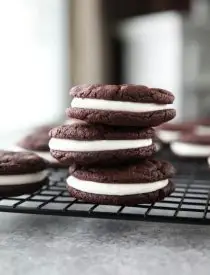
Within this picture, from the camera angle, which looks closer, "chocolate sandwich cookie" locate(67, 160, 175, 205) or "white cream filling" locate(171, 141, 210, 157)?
"chocolate sandwich cookie" locate(67, 160, 175, 205)

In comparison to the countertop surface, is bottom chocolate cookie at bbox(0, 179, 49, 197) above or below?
above

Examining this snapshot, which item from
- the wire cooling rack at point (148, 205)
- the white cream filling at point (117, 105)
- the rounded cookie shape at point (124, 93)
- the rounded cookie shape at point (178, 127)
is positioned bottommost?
the wire cooling rack at point (148, 205)

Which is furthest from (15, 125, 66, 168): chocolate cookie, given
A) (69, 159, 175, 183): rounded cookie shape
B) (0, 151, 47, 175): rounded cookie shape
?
(69, 159, 175, 183): rounded cookie shape

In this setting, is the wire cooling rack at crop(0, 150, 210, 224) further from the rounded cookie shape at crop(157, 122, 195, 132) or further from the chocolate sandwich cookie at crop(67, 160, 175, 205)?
the rounded cookie shape at crop(157, 122, 195, 132)

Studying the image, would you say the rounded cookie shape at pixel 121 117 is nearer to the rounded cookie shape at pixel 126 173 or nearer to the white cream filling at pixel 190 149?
the rounded cookie shape at pixel 126 173

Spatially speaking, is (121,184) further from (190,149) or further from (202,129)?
(202,129)

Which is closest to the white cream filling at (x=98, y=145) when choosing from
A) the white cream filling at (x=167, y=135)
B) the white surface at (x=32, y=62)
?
the white cream filling at (x=167, y=135)

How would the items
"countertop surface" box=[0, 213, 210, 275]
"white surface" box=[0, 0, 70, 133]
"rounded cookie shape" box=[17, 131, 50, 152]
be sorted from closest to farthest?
"countertop surface" box=[0, 213, 210, 275]
"rounded cookie shape" box=[17, 131, 50, 152]
"white surface" box=[0, 0, 70, 133]

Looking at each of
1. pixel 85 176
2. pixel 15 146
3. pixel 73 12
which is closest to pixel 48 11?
pixel 73 12
